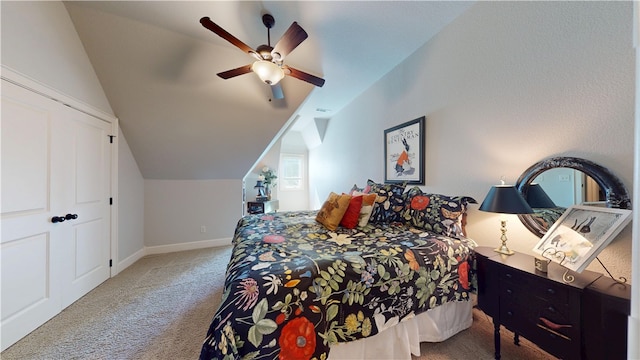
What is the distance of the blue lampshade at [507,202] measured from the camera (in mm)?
1504

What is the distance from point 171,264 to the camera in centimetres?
312

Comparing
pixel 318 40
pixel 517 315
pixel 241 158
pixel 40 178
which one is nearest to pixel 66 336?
pixel 40 178

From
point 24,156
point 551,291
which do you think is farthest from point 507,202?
point 24,156

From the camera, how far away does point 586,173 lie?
4.57ft

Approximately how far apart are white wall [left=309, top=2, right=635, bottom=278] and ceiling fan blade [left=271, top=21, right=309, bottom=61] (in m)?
Result: 1.61

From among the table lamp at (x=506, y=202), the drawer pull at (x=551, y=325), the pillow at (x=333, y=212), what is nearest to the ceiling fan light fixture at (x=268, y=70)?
the pillow at (x=333, y=212)

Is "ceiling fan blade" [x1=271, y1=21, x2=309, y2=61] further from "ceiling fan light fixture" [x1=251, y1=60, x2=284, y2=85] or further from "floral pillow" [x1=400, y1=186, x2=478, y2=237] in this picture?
"floral pillow" [x1=400, y1=186, x2=478, y2=237]

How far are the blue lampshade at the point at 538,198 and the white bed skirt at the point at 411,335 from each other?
925 millimetres

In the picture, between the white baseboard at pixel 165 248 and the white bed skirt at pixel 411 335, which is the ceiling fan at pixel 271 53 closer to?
the white bed skirt at pixel 411 335

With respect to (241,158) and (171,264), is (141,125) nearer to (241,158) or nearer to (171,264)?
(241,158)

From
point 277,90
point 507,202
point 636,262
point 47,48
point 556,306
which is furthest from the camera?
point 277,90

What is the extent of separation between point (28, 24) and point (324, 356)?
127 inches

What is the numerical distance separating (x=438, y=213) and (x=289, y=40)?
198 cm

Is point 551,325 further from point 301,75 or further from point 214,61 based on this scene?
point 214,61
